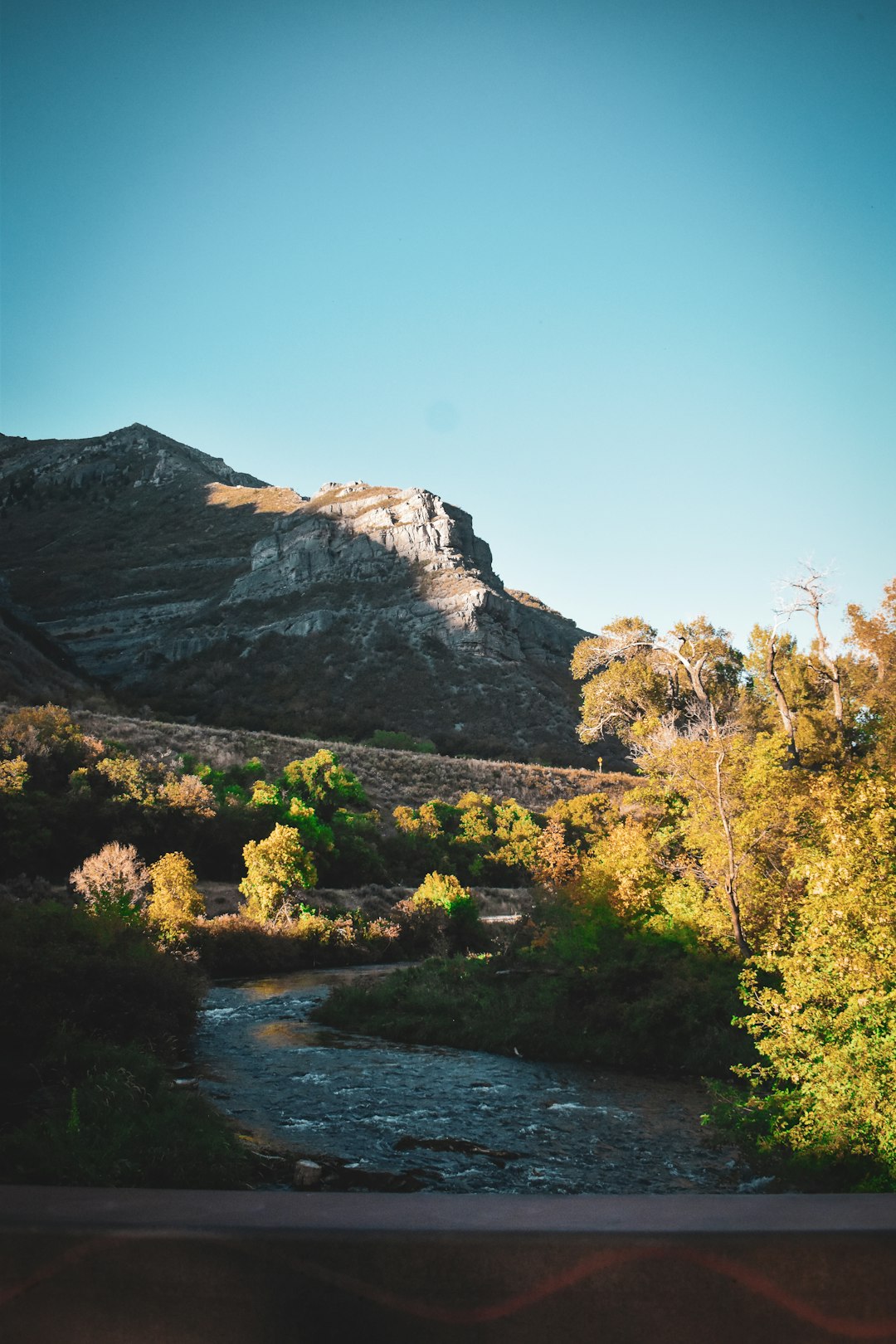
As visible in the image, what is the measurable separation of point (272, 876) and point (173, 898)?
4253 millimetres

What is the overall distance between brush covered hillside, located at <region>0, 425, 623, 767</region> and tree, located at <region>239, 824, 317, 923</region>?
38385 mm

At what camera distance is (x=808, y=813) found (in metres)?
15.2

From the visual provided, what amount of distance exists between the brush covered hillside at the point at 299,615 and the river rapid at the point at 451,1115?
164 feet

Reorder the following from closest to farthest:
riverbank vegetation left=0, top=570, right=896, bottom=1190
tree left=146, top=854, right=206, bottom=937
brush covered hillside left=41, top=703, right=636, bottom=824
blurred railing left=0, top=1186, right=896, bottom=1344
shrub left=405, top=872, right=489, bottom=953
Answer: blurred railing left=0, top=1186, right=896, bottom=1344
riverbank vegetation left=0, top=570, right=896, bottom=1190
tree left=146, top=854, right=206, bottom=937
shrub left=405, top=872, right=489, bottom=953
brush covered hillside left=41, top=703, right=636, bottom=824

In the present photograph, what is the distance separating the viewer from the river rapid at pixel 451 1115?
9.61 m

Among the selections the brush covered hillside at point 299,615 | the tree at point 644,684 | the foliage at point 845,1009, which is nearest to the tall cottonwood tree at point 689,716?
the tree at point 644,684

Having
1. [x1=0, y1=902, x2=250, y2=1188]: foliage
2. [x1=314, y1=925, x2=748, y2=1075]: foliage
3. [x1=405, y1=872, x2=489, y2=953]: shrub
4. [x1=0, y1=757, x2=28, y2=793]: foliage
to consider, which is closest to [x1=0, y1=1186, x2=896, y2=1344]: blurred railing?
[x1=0, y1=902, x2=250, y2=1188]: foliage

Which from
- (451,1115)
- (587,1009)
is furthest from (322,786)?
(451,1115)

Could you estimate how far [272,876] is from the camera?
26.1m

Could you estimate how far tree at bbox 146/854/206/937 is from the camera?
70.1 feet

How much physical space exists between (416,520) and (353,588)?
51.8ft

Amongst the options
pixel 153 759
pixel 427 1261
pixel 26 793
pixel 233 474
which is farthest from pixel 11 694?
pixel 233 474

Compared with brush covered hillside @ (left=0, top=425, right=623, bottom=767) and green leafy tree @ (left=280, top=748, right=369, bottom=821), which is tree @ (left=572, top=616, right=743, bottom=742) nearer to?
green leafy tree @ (left=280, top=748, right=369, bottom=821)

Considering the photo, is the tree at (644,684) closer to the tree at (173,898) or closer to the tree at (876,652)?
the tree at (876,652)
